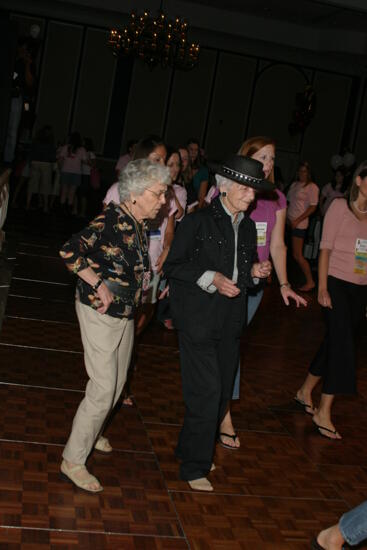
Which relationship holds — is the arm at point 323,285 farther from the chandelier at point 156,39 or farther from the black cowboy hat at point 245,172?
the chandelier at point 156,39

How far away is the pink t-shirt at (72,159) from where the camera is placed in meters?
13.8

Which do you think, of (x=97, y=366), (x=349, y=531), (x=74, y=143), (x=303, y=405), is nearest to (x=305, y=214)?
(x=303, y=405)

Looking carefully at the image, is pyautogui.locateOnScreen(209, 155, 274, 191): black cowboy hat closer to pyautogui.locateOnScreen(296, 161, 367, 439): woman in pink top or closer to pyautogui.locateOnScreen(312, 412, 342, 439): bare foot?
pyautogui.locateOnScreen(296, 161, 367, 439): woman in pink top

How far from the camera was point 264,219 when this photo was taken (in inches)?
155

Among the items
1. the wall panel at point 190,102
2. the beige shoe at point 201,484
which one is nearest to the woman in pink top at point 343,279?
the beige shoe at point 201,484

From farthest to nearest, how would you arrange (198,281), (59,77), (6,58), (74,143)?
(59,77) → (74,143) → (6,58) → (198,281)

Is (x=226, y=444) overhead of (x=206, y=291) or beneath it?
beneath

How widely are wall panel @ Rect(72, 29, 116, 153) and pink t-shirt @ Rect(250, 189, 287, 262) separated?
47.2 ft

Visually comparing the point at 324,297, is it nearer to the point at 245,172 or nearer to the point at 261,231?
the point at 261,231

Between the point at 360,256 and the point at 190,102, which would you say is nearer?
the point at 360,256

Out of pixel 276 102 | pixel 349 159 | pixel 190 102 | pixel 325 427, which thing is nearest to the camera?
pixel 325 427

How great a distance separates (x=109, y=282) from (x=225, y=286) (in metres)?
0.47

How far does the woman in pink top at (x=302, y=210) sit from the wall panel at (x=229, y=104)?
342 inches

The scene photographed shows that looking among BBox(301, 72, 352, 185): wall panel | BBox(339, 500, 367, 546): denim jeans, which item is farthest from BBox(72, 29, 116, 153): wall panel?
BBox(339, 500, 367, 546): denim jeans
